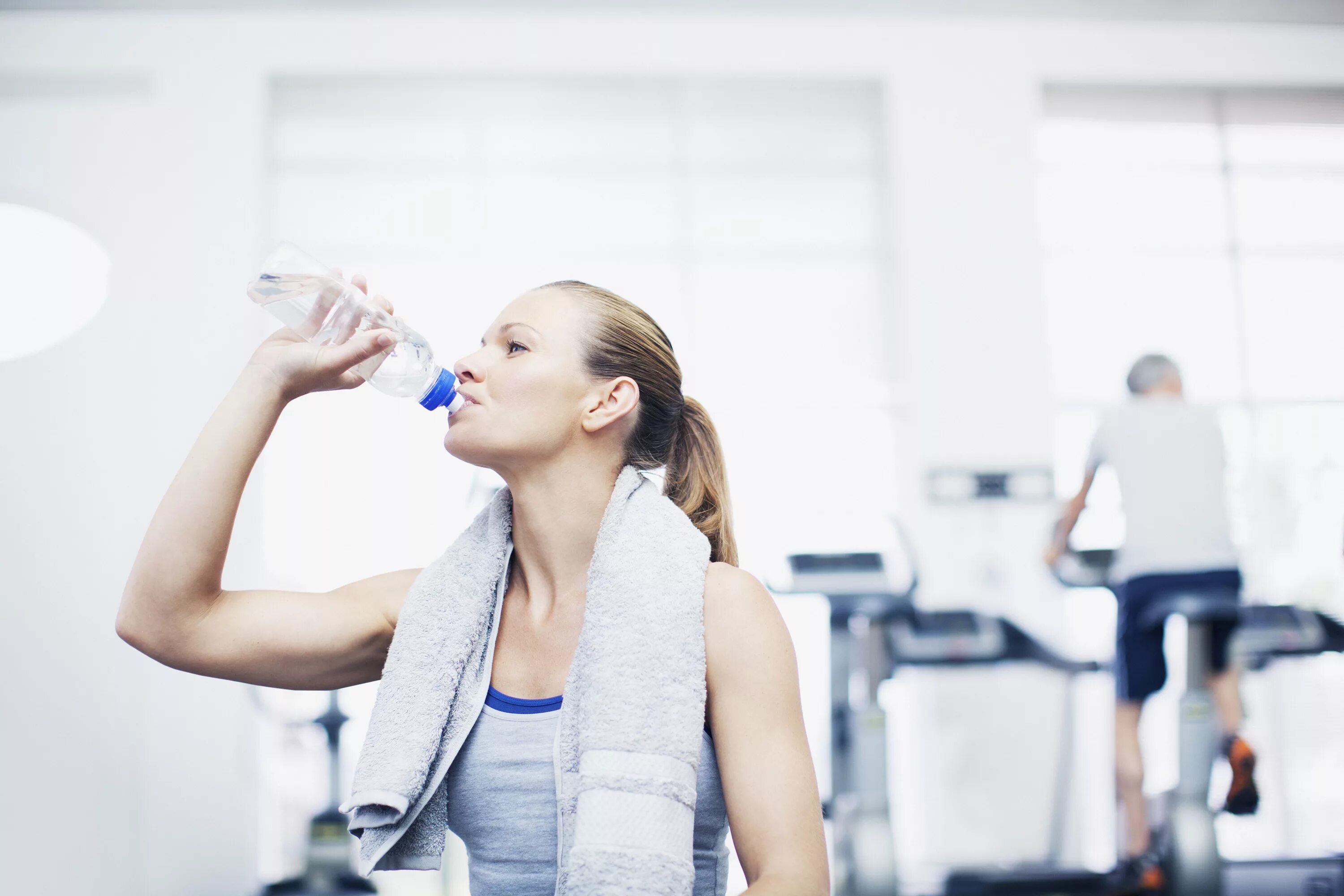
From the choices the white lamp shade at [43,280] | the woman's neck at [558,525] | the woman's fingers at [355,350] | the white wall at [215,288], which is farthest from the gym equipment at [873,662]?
the white lamp shade at [43,280]

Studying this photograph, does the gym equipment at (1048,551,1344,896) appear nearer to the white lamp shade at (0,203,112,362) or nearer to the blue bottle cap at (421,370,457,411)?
the blue bottle cap at (421,370,457,411)

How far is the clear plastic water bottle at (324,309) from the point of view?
1070mm

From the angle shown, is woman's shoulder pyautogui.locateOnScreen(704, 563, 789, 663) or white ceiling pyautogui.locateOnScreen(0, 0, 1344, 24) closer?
woman's shoulder pyautogui.locateOnScreen(704, 563, 789, 663)

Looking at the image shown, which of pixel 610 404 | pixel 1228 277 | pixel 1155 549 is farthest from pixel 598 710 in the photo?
pixel 1228 277

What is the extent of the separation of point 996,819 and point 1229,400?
1.66 meters

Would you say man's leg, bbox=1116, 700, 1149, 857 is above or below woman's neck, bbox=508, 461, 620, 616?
below

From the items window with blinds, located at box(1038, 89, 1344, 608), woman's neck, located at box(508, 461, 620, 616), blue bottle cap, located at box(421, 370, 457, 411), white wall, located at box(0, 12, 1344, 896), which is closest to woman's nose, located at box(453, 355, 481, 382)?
blue bottle cap, located at box(421, 370, 457, 411)

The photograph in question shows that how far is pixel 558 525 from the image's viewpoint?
1087 millimetres

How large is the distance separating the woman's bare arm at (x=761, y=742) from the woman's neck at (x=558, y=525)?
0.16 metres

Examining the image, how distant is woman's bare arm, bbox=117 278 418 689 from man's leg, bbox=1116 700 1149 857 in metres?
2.11

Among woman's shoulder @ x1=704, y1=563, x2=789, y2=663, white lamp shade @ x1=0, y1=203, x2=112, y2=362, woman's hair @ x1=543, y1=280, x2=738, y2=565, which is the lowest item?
woman's shoulder @ x1=704, y1=563, x2=789, y2=663

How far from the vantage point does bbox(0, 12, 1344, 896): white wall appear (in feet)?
8.29

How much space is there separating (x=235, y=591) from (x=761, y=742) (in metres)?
0.53

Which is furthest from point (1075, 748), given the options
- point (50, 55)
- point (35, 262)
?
→ point (50, 55)
